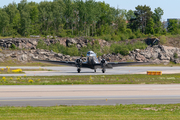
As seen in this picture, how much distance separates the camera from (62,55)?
Result: 274 feet

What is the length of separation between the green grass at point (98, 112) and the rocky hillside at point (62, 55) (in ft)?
223

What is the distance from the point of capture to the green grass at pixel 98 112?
449 inches

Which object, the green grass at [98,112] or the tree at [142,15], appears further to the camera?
the tree at [142,15]

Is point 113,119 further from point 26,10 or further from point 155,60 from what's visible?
point 26,10

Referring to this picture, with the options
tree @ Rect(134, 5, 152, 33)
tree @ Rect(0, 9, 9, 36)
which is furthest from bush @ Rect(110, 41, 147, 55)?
tree @ Rect(0, 9, 9, 36)

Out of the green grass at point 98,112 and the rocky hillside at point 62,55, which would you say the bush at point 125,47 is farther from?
the green grass at point 98,112

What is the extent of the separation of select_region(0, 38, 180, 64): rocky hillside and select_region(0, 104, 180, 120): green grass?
67874 mm

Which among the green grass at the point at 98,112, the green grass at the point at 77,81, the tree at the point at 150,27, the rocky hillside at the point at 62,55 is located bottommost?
the green grass at the point at 77,81

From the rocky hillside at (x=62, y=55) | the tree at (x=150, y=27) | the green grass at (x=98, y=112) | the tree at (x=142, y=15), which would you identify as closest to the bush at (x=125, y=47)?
the rocky hillside at (x=62, y=55)

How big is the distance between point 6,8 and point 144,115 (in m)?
115

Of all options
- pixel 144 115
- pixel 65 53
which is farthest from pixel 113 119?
pixel 65 53

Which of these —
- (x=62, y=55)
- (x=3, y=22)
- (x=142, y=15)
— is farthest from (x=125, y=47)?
(x=3, y=22)

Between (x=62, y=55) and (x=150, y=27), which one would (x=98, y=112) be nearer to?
(x=62, y=55)

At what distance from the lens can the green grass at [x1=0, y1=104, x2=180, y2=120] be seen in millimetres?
11414
